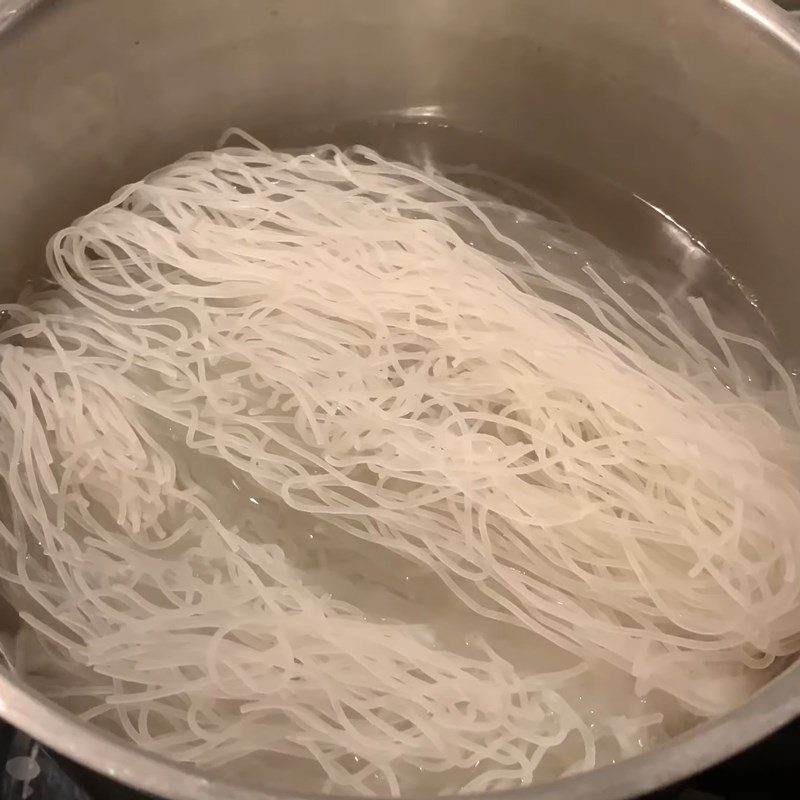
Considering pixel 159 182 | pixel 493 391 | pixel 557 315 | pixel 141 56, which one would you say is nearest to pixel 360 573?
pixel 493 391

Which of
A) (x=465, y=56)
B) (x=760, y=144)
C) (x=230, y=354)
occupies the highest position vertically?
(x=760, y=144)

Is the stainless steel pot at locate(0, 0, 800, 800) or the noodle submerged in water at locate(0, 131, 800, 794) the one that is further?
the stainless steel pot at locate(0, 0, 800, 800)

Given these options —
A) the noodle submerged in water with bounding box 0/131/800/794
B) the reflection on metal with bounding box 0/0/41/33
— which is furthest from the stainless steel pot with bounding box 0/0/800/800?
the noodle submerged in water with bounding box 0/131/800/794

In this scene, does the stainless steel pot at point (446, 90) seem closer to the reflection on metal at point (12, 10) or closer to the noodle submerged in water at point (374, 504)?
the reflection on metal at point (12, 10)

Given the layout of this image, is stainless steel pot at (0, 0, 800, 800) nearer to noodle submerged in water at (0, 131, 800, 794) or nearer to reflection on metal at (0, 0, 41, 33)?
reflection on metal at (0, 0, 41, 33)

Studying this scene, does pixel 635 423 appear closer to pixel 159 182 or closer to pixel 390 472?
pixel 390 472
